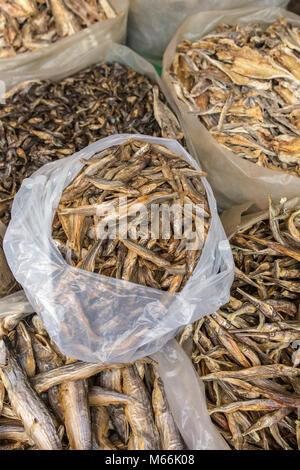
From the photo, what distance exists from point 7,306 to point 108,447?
58 centimetres

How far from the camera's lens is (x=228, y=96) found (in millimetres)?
1866

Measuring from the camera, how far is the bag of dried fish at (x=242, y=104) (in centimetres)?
175

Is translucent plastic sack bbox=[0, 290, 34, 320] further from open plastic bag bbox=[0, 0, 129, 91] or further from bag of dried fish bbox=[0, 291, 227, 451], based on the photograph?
open plastic bag bbox=[0, 0, 129, 91]

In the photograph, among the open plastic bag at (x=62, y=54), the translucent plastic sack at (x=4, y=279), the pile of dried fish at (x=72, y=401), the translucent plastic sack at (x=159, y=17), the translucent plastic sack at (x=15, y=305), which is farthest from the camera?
the translucent plastic sack at (x=159, y=17)

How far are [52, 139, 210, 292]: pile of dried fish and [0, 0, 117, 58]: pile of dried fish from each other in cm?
116

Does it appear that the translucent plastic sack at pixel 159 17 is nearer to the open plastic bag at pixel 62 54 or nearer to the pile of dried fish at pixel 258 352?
the open plastic bag at pixel 62 54

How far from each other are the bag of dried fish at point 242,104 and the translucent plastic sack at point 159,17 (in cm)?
22

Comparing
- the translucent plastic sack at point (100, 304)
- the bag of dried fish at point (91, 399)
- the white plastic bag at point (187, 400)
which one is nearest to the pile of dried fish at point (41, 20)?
the translucent plastic sack at point (100, 304)

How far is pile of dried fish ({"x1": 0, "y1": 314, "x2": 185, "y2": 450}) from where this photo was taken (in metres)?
1.21

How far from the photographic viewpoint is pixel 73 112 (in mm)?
1927

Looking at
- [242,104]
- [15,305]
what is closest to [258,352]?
[15,305]

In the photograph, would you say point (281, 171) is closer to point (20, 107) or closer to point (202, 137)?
point (202, 137)

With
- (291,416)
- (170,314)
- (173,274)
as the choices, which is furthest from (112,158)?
(291,416)

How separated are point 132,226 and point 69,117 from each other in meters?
0.91
